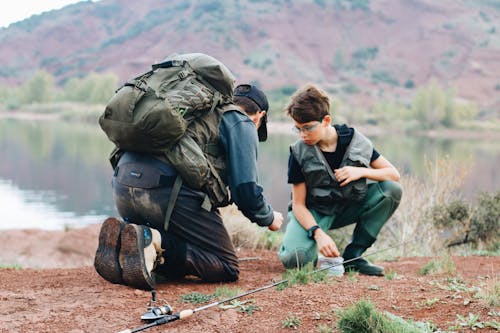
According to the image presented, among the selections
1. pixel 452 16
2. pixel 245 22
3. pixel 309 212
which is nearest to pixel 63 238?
pixel 309 212

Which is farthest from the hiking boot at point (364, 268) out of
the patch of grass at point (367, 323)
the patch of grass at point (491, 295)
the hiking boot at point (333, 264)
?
the patch of grass at point (367, 323)

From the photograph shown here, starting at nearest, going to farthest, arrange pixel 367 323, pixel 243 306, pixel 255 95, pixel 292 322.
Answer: pixel 367 323
pixel 292 322
pixel 243 306
pixel 255 95

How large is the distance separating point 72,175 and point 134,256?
2186cm

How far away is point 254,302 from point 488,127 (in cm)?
5852

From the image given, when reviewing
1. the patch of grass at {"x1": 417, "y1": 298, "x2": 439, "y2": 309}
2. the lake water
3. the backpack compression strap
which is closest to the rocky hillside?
the lake water

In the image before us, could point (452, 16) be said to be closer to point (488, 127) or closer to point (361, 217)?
point (488, 127)

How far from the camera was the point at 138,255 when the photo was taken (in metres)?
3.39

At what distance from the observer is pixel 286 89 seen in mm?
77750

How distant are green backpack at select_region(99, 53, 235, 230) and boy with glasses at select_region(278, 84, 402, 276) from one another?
2.37ft

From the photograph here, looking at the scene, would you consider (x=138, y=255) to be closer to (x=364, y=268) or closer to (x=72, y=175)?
(x=364, y=268)

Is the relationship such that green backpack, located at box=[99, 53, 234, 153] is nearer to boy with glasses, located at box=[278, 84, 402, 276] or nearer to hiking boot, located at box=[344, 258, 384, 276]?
boy with glasses, located at box=[278, 84, 402, 276]

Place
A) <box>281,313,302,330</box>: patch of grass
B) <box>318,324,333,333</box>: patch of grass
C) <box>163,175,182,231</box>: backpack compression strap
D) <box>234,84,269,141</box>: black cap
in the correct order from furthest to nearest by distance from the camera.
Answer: <box>234,84,269,141</box>: black cap → <box>163,175,182,231</box>: backpack compression strap → <box>281,313,302,330</box>: patch of grass → <box>318,324,333,333</box>: patch of grass

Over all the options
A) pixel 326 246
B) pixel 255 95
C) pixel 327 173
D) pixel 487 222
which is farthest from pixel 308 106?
pixel 487 222

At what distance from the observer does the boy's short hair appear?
164 inches
